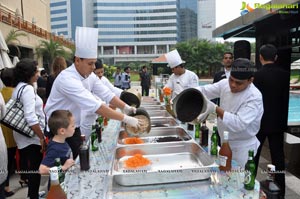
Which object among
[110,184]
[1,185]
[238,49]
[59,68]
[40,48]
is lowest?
[1,185]

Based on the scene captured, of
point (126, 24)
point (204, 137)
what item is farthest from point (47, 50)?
point (126, 24)

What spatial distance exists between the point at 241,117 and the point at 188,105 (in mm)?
367

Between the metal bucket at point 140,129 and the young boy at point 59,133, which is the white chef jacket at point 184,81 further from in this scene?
the young boy at point 59,133

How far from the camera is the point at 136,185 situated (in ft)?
4.33

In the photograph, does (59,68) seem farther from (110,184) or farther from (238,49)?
(238,49)

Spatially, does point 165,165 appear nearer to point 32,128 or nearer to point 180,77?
point 32,128

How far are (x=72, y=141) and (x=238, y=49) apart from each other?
363 centimetres

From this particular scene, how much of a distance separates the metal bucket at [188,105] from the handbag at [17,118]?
1266 millimetres

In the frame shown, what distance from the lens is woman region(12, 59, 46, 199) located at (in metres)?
2.22

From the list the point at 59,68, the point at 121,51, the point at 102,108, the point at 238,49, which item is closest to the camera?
the point at 102,108

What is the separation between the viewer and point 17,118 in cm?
223

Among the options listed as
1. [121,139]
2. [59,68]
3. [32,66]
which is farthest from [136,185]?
[59,68]

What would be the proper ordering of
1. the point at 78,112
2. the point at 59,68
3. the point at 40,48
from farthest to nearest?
1. the point at 40,48
2. the point at 59,68
3. the point at 78,112

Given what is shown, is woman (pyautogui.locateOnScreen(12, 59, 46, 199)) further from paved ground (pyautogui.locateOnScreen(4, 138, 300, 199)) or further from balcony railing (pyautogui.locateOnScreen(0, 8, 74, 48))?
balcony railing (pyautogui.locateOnScreen(0, 8, 74, 48))
